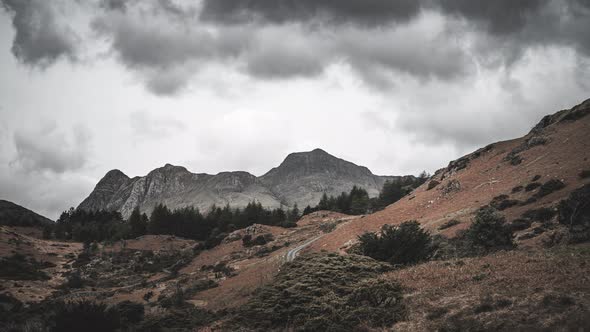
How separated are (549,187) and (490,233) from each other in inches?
641

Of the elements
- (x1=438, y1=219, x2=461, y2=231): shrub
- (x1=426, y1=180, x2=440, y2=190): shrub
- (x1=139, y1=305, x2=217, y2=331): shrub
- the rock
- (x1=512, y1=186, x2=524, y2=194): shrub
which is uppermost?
(x1=426, y1=180, x2=440, y2=190): shrub

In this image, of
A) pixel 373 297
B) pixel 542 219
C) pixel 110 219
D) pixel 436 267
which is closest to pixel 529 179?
pixel 542 219

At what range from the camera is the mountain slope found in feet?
116

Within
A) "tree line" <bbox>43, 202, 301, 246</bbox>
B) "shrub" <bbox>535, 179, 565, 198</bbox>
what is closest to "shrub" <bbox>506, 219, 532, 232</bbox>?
"shrub" <bbox>535, 179, 565, 198</bbox>

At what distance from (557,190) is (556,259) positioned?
74.2 ft

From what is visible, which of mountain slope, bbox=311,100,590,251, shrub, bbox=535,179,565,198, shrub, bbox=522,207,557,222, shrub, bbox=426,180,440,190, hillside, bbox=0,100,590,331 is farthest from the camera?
shrub, bbox=426,180,440,190

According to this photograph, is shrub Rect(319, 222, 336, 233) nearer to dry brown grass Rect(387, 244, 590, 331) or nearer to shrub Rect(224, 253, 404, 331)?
shrub Rect(224, 253, 404, 331)

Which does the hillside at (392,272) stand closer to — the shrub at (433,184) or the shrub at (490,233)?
the shrub at (433,184)

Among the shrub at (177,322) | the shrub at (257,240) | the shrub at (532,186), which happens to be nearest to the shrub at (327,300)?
the shrub at (177,322)

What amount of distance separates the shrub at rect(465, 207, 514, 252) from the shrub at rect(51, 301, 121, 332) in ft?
69.4

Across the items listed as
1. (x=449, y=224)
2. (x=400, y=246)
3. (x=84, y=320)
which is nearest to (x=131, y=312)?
(x=84, y=320)

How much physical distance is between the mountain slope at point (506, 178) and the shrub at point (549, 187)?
51 cm

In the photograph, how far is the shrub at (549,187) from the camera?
3334cm

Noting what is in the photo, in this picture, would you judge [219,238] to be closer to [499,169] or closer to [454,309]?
[499,169]
